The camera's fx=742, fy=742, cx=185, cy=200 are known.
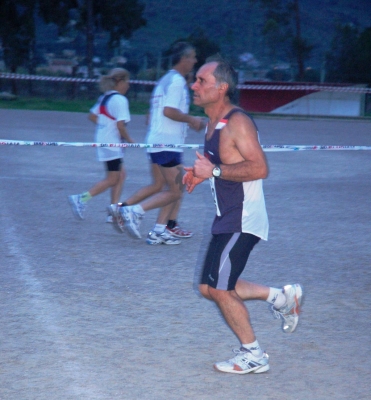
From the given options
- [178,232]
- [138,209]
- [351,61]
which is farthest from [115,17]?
[138,209]

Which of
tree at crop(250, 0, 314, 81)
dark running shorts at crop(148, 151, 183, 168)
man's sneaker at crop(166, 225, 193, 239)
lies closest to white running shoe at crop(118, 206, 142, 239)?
man's sneaker at crop(166, 225, 193, 239)

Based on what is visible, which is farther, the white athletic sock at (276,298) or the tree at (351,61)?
the tree at (351,61)

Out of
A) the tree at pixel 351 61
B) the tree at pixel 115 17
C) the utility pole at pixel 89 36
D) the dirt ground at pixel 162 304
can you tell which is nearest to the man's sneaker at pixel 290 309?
the dirt ground at pixel 162 304

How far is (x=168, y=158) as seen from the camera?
703cm

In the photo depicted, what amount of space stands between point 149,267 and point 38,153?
329 inches

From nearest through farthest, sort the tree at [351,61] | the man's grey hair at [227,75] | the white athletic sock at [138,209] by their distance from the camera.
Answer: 1. the man's grey hair at [227,75]
2. the white athletic sock at [138,209]
3. the tree at [351,61]

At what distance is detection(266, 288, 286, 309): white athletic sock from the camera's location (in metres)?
4.39

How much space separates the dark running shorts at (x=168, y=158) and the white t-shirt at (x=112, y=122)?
0.92m

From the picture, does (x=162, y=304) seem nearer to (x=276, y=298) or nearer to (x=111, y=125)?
(x=276, y=298)

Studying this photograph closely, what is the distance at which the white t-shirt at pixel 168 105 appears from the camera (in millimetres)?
6898

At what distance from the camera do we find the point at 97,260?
258 inches

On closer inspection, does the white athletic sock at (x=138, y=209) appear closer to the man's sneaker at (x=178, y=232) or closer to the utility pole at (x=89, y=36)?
the man's sneaker at (x=178, y=232)

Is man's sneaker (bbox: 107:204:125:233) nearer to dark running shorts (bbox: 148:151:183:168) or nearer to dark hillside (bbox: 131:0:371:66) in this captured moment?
dark running shorts (bbox: 148:151:183:168)

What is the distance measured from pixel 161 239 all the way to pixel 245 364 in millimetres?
3199
